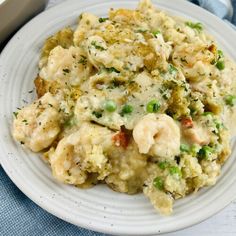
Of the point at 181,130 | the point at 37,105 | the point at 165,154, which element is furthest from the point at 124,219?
the point at 37,105

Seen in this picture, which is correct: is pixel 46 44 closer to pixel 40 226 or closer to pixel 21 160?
pixel 21 160

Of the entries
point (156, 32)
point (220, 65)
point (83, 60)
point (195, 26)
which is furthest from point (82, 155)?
point (195, 26)

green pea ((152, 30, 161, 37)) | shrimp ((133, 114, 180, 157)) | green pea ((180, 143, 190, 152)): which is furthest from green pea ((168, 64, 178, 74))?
green pea ((180, 143, 190, 152))

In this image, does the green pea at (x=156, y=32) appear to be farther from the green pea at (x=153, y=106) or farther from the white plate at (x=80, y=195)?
the white plate at (x=80, y=195)

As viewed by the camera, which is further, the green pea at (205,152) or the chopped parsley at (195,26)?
the chopped parsley at (195,26)

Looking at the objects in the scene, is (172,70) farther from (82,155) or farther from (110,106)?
(82,155)

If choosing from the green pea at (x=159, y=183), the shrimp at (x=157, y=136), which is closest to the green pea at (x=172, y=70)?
the shrimp at (x=157, y=136)

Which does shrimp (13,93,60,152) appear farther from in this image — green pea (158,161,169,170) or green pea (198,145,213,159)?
green pea (198,145,213,159)
